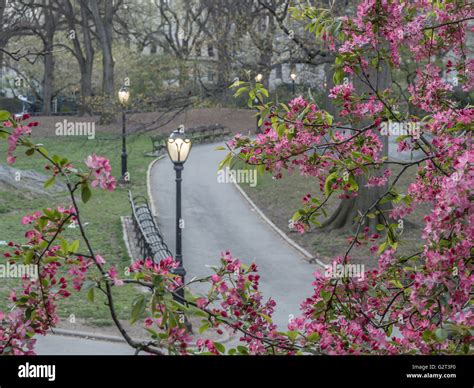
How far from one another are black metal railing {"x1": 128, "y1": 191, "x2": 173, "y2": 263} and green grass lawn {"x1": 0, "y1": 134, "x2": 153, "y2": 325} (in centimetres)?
45

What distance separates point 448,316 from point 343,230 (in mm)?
16771

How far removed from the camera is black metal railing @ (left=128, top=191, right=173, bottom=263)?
1565cm

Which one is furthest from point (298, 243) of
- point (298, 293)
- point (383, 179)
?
point (383, 179)

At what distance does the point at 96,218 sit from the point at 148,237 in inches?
182

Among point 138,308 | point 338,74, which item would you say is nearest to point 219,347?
point 138,308

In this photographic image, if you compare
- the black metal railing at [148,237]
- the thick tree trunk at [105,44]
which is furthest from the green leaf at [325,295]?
the thick tree trunk at [105,44]

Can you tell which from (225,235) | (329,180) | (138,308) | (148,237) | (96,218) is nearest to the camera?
(138,308)

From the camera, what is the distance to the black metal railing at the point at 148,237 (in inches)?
616

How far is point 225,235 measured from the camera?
2084 cm

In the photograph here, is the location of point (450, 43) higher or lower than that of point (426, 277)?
higher

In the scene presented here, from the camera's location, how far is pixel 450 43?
6.40 m

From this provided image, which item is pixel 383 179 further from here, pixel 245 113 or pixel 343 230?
pixel 245 113

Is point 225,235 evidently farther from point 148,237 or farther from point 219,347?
point 219,347

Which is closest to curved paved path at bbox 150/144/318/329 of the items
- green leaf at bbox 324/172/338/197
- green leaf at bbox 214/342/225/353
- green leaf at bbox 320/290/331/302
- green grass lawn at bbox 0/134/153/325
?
green grass lawn at bbox 0/134/153/325
